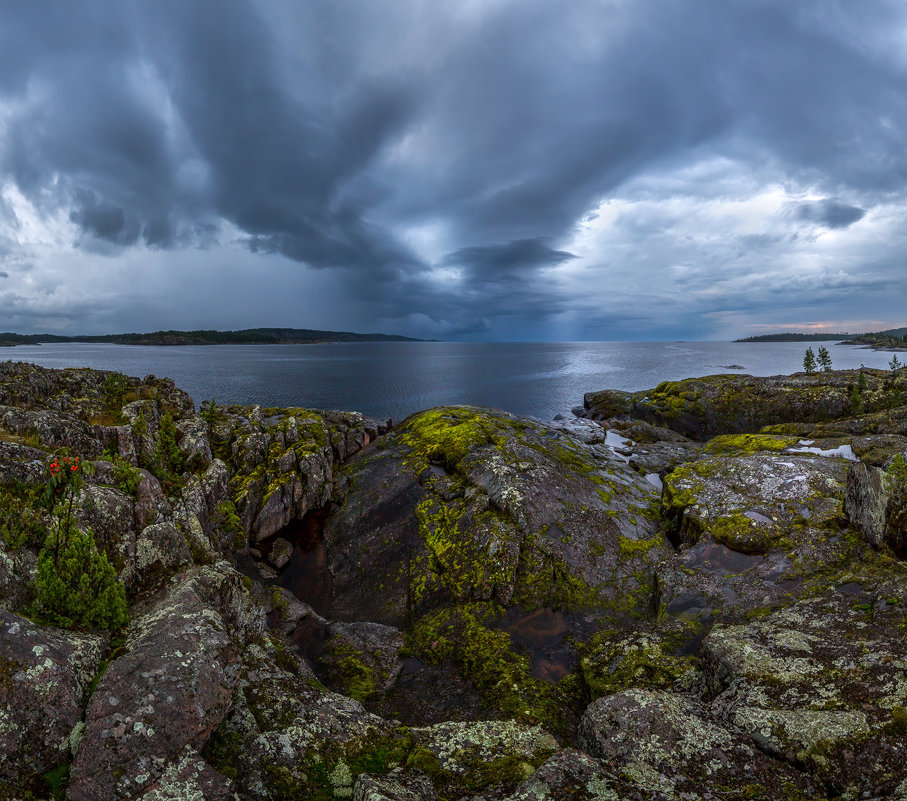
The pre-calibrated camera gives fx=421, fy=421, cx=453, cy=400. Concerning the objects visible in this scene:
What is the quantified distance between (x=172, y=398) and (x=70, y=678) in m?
19.5

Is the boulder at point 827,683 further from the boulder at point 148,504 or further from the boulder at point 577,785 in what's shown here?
the boulder at point 148,504

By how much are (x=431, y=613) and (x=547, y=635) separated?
3.94 metres

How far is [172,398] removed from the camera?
76.8ft

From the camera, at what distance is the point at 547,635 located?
43.6ft

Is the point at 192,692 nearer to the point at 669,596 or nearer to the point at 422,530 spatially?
the point at 422,530

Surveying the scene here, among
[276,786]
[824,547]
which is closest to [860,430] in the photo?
[824,547]

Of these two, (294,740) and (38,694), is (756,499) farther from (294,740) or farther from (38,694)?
(38,694)

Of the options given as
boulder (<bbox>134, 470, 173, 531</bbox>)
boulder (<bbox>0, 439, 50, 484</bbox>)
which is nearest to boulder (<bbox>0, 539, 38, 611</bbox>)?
boulder (<bbox>134, 470, 173, 531</bbox>)

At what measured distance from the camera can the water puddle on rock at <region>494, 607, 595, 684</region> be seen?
1203cm

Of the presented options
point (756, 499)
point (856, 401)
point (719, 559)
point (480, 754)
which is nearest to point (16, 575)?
point (480, 754)

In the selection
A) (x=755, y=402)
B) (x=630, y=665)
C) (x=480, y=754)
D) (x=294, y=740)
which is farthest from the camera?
(x=755, y=402)

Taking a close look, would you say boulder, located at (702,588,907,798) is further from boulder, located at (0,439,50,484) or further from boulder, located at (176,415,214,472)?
boulder, located at (176,415,214,472)

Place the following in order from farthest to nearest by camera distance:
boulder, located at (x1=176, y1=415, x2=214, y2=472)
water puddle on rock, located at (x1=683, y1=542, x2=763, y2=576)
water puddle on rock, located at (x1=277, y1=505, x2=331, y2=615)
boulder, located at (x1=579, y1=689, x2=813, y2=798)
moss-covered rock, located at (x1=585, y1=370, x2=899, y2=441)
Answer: moss-covered rock, located at (x1=585, y1=370, x2=899, y2=441) < boulder, located at (x1=176, y1=415, x2=214, y2=472) < water puddle on rock, located at (x1=277, y1=505, x2=331, y2=615) < water puddle on rock, located at (x1=683, y1=542, x2=763, y2=576) < boulder, located at (x1=579, y1=689, x2=813, y2=798)

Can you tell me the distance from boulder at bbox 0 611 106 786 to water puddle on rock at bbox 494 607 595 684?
33.3ft
